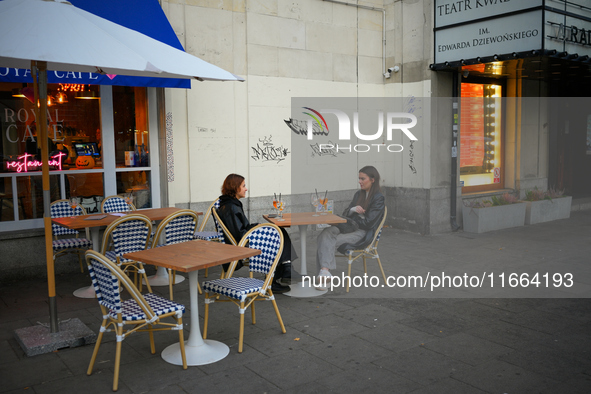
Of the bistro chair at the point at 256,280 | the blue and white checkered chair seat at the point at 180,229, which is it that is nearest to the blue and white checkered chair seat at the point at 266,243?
the bistro chair at the point at 256,280

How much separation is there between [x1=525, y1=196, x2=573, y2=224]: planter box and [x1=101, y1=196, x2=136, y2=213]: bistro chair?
7.88 metres

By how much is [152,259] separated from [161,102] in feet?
13.9

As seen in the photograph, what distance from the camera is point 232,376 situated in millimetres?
3861

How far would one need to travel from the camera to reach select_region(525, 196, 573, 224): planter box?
34.9 ft

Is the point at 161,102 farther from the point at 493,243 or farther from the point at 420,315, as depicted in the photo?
the point at 493,243

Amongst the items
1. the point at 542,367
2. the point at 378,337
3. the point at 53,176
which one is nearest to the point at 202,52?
the point at 53,176

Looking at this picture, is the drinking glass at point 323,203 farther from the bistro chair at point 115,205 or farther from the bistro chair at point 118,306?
the bistro chair at point 118,306

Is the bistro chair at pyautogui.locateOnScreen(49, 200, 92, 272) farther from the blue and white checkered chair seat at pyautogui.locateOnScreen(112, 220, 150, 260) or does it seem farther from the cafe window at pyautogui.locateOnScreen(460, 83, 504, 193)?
the cafe window at pyautogui.locateOnScreen(460, 83, 504, 193)

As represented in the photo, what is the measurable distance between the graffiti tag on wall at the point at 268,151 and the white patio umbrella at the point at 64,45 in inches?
162

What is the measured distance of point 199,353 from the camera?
165 inches

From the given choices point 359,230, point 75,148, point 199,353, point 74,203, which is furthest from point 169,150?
point 199,353

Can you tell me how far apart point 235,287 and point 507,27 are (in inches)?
263

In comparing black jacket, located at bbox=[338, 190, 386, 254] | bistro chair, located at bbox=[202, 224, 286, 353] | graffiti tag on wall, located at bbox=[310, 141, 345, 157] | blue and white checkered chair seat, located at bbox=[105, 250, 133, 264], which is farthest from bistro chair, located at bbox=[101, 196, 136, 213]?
graffiti tag on wall, located at bbox=[310, 141, 345, 157]

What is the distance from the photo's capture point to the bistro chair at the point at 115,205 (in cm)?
712
